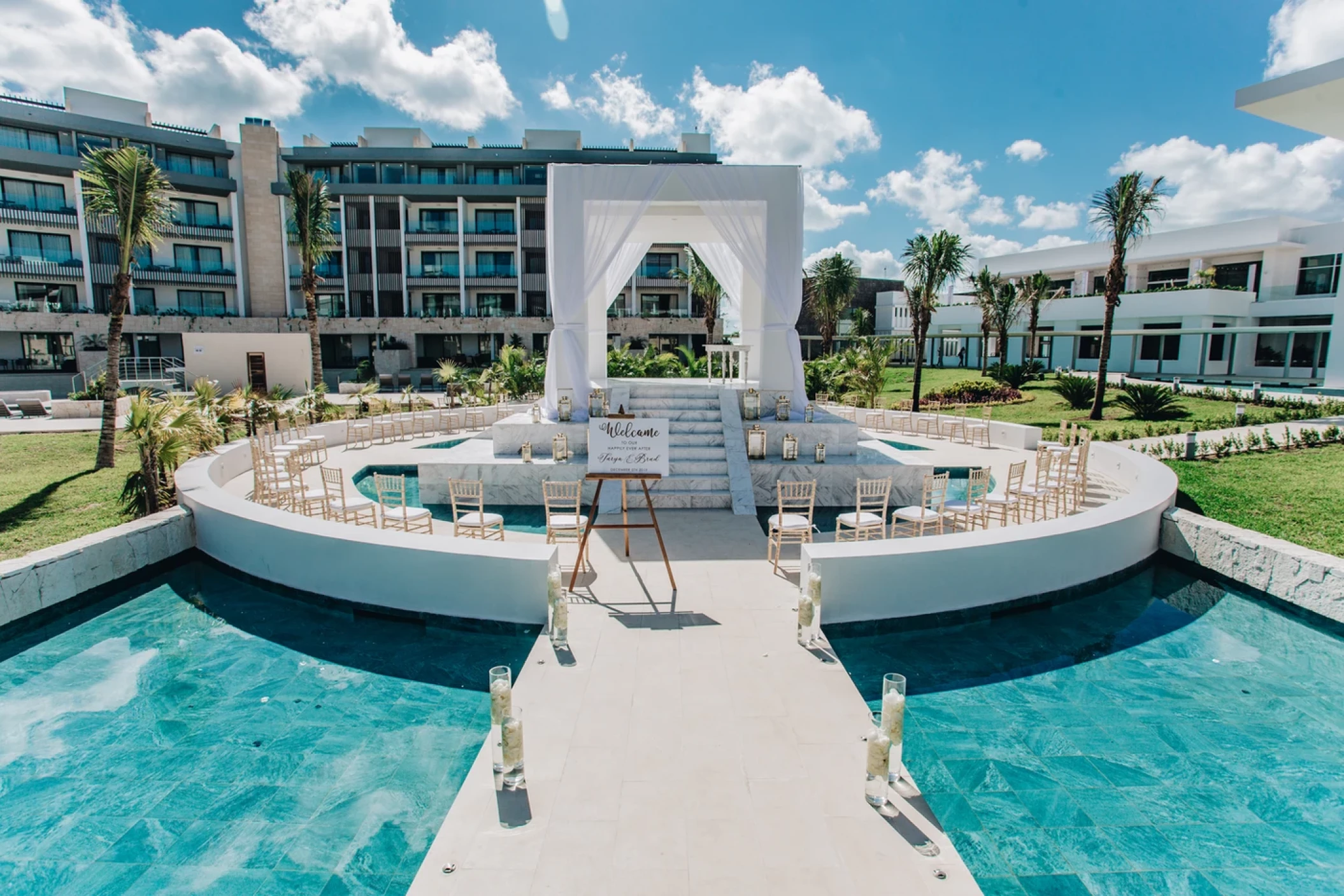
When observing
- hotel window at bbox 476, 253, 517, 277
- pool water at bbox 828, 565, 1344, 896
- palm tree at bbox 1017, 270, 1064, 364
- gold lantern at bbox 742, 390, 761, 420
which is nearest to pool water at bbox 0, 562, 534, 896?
pool water at bbox 828, 565, 1344, 896

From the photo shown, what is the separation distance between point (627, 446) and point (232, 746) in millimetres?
4405

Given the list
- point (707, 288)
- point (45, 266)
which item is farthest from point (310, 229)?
point (45, 266)

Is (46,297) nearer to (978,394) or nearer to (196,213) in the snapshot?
(196,213)

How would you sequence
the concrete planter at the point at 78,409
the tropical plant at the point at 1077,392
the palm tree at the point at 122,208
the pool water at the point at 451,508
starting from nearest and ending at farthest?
the pool water at the point at 451,508, the palm tree at the point at 122,208, the concrete planter at the point at 78,409, the tropical plant at the point at 1077,392

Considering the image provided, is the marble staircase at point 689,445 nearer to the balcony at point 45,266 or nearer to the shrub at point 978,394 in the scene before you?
the shrub at point 978,394

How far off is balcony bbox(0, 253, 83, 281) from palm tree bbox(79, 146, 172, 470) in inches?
1203

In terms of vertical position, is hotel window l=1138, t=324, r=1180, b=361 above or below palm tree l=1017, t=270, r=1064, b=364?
below

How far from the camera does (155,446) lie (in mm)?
10445

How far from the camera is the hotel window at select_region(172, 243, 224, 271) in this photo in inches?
1566

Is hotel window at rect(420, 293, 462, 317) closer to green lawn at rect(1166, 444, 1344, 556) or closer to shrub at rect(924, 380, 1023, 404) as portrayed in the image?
shrub at rect(924, 380, 1023, 404)

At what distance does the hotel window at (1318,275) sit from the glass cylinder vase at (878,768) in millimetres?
43469

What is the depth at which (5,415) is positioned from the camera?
22984 mm

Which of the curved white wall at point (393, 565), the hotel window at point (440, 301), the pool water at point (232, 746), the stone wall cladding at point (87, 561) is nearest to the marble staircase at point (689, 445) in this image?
the curved white wall at point (393, 565)

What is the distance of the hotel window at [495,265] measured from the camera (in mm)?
43312
